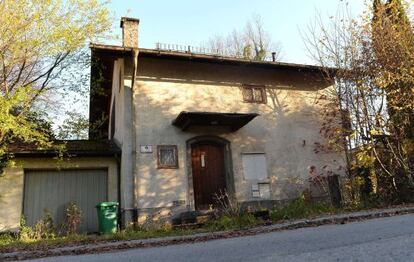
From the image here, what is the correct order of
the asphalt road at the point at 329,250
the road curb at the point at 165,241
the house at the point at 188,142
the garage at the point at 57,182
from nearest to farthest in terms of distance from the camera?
the asphalt road at the point at 329,250, the road curb at the point at 165,241, the house at the point at 188,142, the garage at the point at 57,182

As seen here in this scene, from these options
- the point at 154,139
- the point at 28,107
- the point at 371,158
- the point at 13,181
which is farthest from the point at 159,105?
the point at 371,158

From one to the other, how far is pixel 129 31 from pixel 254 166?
638 centimetres

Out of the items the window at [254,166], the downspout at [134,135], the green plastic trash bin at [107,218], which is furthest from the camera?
the window at [254,166]

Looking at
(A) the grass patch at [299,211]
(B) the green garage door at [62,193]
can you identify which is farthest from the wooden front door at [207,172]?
(B) the green garage door at [62,193]

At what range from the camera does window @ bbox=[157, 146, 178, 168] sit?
11.6m

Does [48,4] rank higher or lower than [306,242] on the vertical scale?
higher

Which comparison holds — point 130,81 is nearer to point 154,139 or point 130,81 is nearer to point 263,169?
point 154,139

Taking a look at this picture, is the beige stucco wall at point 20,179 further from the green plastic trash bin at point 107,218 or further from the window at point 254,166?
the window at point 254,166

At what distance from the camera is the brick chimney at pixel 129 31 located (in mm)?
12789

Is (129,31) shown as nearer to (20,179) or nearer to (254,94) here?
(254,94)

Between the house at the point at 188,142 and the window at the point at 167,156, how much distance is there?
3 centimetres

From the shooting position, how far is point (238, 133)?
12.7m

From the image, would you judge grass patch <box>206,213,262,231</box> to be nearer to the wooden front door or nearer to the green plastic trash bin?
the wooden front door

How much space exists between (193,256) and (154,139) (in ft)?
23.5
